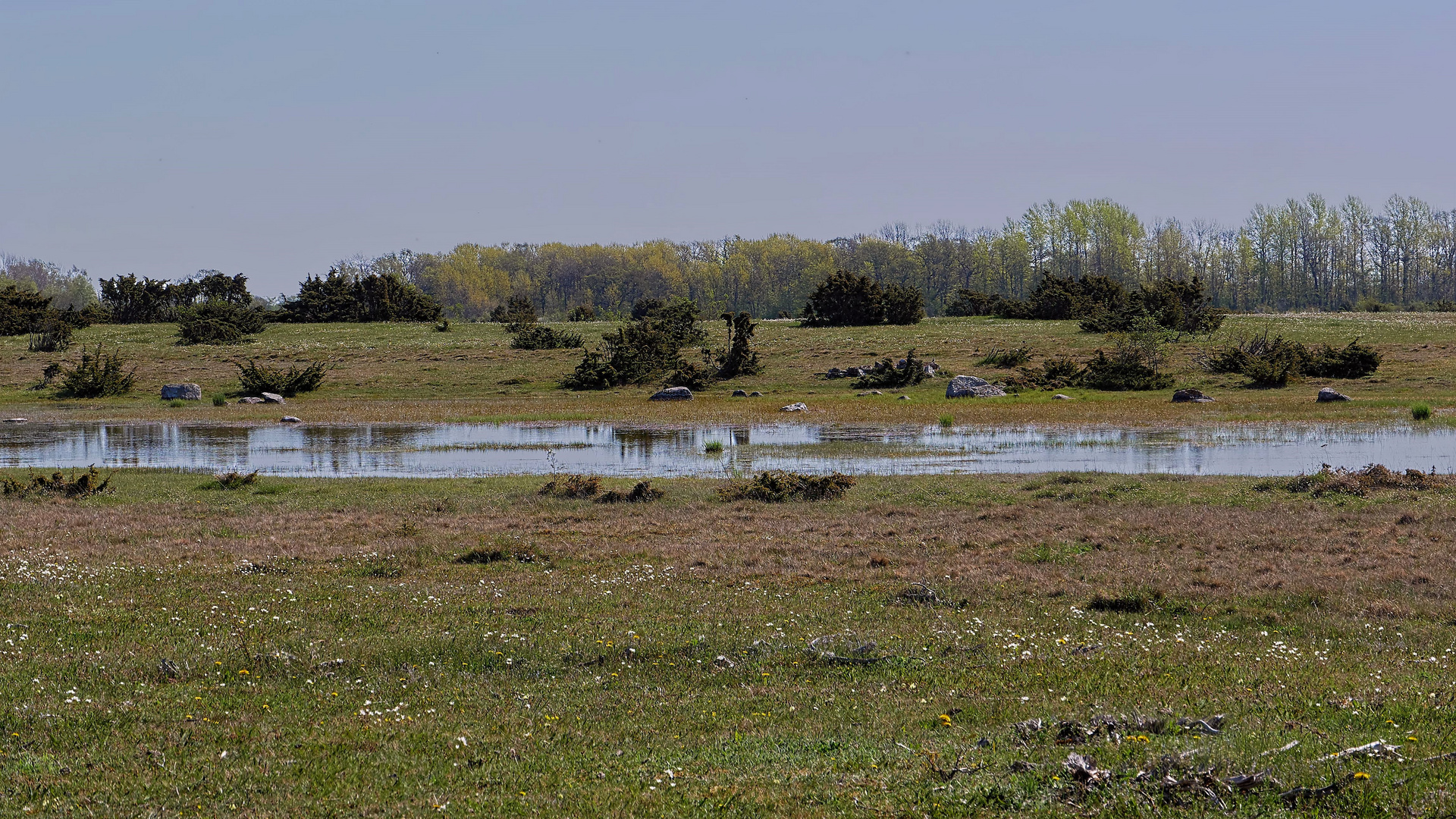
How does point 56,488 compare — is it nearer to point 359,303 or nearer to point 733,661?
point 733,661

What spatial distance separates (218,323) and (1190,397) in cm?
6205

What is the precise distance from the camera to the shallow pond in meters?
28.7

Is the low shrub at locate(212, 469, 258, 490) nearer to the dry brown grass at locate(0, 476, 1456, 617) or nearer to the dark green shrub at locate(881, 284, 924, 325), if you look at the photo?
the dry brown grass at locate(0, 476, 1456, 617)

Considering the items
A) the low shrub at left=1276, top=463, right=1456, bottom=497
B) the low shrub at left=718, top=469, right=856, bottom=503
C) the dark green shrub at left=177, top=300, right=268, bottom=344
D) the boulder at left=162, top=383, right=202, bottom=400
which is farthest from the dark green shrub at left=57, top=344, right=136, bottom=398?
the low shrub at left=1276, top=463, right=1456, bottom=497

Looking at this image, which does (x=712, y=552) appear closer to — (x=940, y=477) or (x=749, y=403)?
(x=940, y=477)

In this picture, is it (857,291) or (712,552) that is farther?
(857,291)

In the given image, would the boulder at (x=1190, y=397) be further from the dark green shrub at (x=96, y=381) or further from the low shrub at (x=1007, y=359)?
the dark green shrub at (x=96, y=381)

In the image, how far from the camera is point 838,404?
4809 centimetres

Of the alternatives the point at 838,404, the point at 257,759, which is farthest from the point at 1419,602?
the point at 838,404

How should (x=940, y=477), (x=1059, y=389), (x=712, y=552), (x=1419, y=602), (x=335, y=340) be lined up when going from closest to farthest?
1. (x=1419, y=602)
2. (x=712, y=552)
3. (x=940, y=477)
4. (x=1059, y=389)
5. (x=335, y=340)

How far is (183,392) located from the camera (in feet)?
183

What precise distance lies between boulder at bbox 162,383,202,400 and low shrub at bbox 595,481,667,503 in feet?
131

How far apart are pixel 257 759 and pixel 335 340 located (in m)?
72.9

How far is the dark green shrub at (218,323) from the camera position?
76.4 m
